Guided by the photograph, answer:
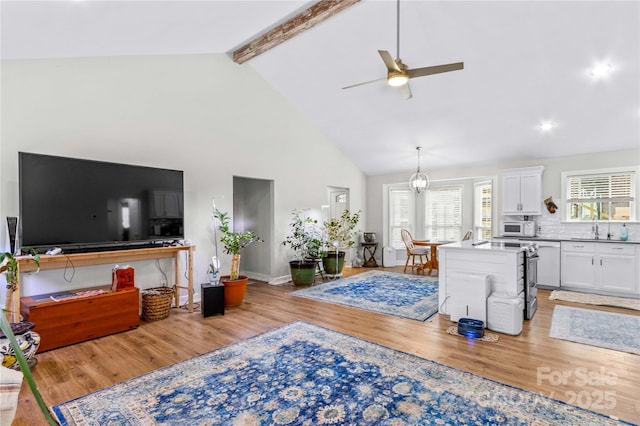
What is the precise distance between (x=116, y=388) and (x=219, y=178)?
10.9ft

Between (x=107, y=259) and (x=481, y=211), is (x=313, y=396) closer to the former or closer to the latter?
(x=107, y=259)

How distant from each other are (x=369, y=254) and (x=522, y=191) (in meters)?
3.61

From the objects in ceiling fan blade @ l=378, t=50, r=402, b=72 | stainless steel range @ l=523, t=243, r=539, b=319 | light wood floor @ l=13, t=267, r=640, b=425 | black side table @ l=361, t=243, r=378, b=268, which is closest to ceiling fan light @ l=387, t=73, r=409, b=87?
ceiling fan blade @ l=378, t=50, r=402, b=72

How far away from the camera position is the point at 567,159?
19.8 ft

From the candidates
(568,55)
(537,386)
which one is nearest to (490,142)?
(568,55)

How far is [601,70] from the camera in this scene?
4082 mm

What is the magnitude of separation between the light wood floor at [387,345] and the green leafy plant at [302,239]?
2.01 m

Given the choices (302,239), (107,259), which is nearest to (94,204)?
(107,259)

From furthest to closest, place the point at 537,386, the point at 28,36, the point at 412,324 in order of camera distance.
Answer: the point at 412,324 < the point at 28,36 < the point at 537,386

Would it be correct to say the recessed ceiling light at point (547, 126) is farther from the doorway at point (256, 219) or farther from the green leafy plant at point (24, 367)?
the green leafy plant at point (24, 367)

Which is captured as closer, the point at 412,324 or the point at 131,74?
the point at 412,324

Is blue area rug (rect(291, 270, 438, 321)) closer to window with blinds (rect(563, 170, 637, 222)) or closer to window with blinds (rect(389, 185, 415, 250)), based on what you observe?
window with blinds (rect(389, 185, 415, 250))

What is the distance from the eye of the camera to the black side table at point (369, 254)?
26.5ft

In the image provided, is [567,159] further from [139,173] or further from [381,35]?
[139,173]
